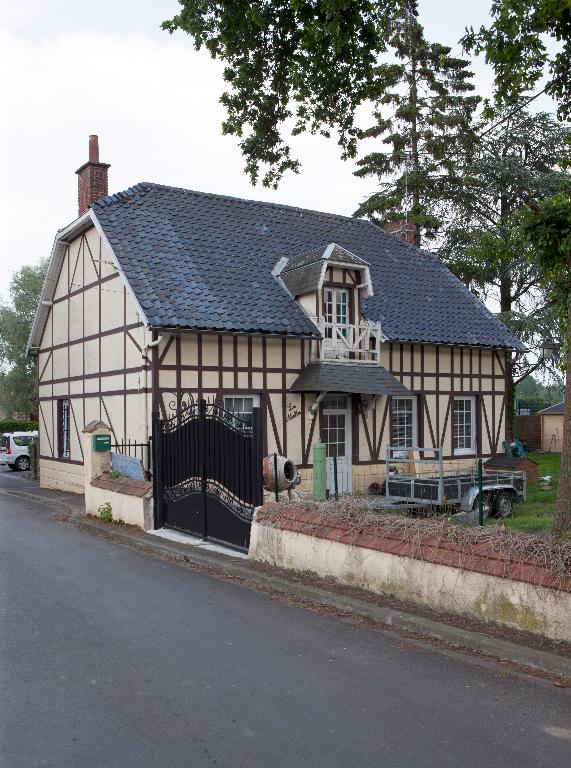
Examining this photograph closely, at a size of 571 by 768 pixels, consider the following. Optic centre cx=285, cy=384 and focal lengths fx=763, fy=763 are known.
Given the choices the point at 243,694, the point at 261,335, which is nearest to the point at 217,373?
the point at 261,335

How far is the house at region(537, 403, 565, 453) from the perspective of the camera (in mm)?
36688

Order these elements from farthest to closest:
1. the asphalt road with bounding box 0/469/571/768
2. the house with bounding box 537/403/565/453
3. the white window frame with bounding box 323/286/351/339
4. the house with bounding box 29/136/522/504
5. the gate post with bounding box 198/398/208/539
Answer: the house with bounding box 537/403/565/453
the white window frame with bounding box 323/286/351/339
the house with bounding box 29/136/522/504
the gate post with bounding box 198/398/208/539
the asphalt road with bounding box 0/469/571/768

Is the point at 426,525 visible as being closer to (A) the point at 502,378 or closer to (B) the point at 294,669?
(B) the point at 294,669

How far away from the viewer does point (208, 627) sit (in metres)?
7.14

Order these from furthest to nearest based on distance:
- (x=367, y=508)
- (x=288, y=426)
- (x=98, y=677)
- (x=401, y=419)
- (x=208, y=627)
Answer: (x=401, y=419), (x=288, y=426), (x=367, y=508), (x=208, y=627), (x=98, y=677)

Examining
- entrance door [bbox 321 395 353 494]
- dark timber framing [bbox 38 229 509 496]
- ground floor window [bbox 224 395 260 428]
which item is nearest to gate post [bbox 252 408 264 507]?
dark timber framing [bbox 38 229 509 496]

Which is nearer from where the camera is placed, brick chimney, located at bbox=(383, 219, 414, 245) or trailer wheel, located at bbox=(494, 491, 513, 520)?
trailer wheel, located at bbox=(494, 491, 513, 520)

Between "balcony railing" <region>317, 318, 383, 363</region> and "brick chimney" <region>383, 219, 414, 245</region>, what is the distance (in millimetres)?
8653

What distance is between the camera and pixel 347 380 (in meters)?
17.6

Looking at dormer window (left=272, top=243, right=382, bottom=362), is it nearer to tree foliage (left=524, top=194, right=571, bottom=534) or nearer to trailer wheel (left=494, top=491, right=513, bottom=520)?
trailer wheel (left=494, top=491, right=513, bottom=520)

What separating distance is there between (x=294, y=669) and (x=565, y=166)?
7713mm

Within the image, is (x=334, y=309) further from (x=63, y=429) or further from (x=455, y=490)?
(x=63, y=429)

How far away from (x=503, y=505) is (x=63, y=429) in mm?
12917

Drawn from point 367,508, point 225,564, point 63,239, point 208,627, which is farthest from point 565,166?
point 63,239
